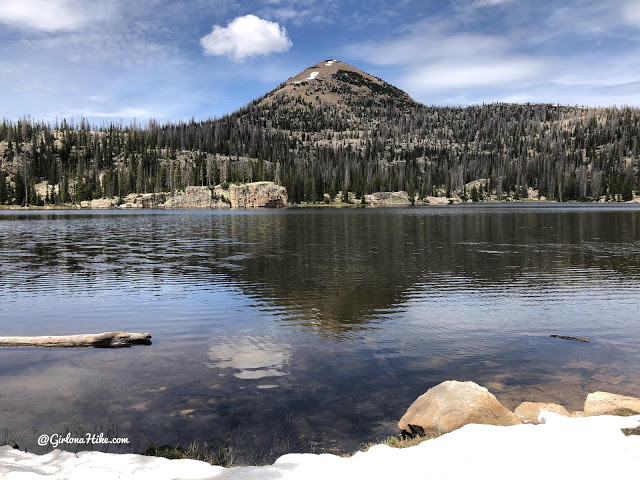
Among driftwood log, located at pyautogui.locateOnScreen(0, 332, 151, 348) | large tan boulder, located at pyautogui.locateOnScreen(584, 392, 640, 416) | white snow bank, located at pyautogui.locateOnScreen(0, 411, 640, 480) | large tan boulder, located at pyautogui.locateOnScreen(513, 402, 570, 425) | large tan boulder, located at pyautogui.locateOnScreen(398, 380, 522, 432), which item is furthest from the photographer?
driftwood log, located at pyautogui.locateOnScreen(0, 332, 151, 348)

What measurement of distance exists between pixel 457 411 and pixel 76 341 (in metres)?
12.9

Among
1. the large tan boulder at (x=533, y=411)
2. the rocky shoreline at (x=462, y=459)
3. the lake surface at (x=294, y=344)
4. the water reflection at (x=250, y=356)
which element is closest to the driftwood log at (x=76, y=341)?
the lake surface at (x=294, y=344)

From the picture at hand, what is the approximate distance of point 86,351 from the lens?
637 inches

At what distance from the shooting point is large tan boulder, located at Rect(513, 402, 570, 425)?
33.1ft

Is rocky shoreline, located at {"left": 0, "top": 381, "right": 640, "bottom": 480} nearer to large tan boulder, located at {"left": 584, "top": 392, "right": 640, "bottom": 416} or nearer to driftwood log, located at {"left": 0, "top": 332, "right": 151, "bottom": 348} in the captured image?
large tan boulder, located at {"left": 584, "top": 392, "right": 640, "bottom": 416}

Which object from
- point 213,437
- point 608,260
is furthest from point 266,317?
point 608,260

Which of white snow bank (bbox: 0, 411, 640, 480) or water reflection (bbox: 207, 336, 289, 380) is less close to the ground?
white snow bank (bbox: 0, 411, 640, 480)

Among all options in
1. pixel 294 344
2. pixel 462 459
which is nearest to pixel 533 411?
pixel 462 459

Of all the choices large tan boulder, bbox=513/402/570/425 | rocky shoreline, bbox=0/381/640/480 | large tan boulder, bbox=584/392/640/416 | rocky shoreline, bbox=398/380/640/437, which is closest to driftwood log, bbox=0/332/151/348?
rocky shoreline, bbox=0/381/640/480

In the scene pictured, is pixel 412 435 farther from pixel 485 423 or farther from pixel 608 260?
pixel 608 260

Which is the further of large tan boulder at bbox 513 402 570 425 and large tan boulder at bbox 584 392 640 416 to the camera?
large tan boulder at bbox 513 402 570 425

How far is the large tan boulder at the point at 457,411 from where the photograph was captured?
9.77m

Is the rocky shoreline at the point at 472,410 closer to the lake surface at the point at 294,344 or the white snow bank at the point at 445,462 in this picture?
the white snow bank at the point at 445,462

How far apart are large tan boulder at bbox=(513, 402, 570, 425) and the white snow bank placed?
1.18 m
